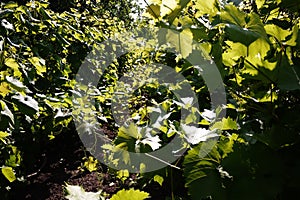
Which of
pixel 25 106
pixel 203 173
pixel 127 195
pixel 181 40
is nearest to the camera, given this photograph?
pixel 127 195

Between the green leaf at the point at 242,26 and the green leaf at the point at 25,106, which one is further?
the green leaf at the point at 25,106

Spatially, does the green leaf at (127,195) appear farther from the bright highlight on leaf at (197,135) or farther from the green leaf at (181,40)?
the green leaf at (181,40)

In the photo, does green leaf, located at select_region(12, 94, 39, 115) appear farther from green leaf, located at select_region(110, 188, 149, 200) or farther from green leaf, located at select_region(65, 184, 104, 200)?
green leaf, located at select_region(110, 188, 149, 200)

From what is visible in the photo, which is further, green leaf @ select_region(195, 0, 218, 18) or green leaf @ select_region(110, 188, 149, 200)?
green leaf @ select_region(195, 0, 218, 18)

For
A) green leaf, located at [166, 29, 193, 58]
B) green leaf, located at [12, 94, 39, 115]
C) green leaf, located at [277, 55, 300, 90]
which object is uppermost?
green leaf, located at [166, 29, 193, 58]

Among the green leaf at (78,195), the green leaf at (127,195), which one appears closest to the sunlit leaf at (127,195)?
the green leaf at (127,195)

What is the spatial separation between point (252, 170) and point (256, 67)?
22 centimetres

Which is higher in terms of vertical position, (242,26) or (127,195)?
(242,26)

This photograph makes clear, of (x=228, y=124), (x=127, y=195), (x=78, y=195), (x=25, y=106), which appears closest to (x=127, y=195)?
(x=127, y=195)

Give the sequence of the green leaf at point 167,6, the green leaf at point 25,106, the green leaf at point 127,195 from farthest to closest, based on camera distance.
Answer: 1. the green leaf at point 25,106
2. the green leaf at point 167,6
3. the green leaf at point 127,195

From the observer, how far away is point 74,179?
4.02 metres

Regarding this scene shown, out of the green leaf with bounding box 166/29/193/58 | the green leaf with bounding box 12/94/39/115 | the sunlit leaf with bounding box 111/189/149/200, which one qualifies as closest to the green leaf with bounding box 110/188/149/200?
the sunlit leaf with bounding box 111/189/149/200

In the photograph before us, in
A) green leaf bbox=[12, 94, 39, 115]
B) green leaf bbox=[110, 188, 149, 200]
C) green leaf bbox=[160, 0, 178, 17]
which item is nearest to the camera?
green leaf bbox=[110, 188, 149, 200]

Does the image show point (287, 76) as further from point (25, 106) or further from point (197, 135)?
point (25, 106)
